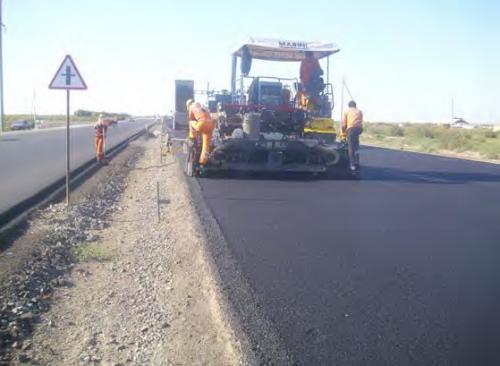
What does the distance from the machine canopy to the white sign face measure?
648 cm

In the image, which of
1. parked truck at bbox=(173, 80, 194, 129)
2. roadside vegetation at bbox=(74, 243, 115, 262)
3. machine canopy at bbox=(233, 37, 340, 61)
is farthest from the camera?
parked truck at bbox=(173, 80, 194, 129)

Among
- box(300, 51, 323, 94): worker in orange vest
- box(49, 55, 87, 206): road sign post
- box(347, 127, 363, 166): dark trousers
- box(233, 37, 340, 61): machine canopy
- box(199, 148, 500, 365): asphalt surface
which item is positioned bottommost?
box(199, 148, 500, 365): asphalt surface

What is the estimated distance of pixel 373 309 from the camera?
5.34m

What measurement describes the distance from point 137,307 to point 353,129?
1104 cm

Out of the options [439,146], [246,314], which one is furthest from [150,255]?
[439,146]

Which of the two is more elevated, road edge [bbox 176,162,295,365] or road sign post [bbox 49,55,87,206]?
road sign post [bbox 49,55,87,206]

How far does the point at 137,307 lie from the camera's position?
18.5ft

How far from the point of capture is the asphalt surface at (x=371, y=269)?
15.0ft

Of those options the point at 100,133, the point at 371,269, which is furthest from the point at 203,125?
the point at 371,269

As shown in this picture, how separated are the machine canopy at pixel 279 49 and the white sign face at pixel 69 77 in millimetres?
6476

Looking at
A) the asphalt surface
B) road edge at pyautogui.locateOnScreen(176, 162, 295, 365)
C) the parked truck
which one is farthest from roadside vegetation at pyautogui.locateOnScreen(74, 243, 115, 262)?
the parked truck

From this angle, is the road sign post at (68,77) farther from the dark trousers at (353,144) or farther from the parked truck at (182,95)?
the parked truck at (182,95)

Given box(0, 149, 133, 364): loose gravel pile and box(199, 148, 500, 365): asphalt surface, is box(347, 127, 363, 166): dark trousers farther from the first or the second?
box(0, 149, 133, 364): loose gravel pile

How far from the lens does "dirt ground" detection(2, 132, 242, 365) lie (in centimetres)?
449
